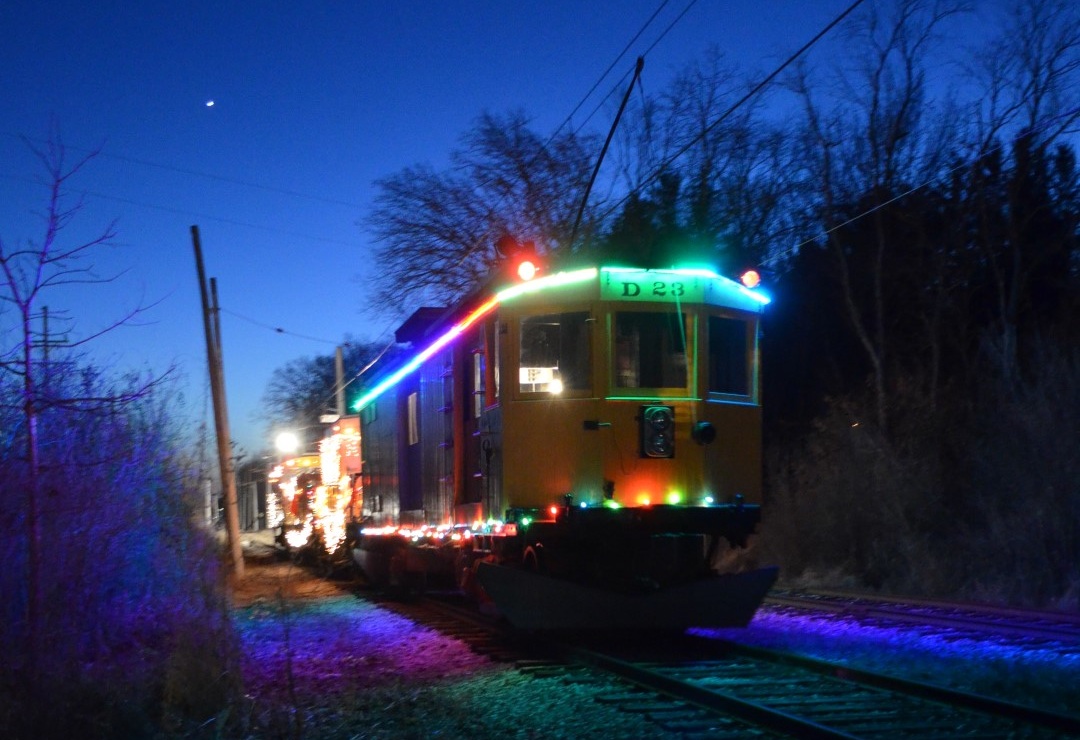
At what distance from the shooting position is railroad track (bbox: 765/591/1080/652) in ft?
36.1

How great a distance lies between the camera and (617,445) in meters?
10.8

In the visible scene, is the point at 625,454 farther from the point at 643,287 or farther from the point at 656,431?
the point at 643,287

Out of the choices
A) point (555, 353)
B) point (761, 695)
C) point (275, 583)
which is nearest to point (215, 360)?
point (275, 583)

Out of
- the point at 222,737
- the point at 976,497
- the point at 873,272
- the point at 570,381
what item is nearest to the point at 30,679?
the point at 222,737

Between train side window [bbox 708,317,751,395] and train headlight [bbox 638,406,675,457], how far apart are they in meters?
0.63

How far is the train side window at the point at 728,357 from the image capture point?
36.7ft

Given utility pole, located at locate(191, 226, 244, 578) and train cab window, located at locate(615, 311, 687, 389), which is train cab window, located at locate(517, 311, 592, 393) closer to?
train cab window, located at locate(615, 311, 687, 389)

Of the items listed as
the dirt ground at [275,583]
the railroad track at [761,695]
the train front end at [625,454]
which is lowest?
the dirt ground at [275,583]

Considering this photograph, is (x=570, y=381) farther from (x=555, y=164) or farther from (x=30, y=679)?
(x=555, y=164)

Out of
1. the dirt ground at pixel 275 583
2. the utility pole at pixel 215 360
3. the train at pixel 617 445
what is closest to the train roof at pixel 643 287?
the train at pixel 617 445

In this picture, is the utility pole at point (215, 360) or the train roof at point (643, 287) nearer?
the train roof at point (643, 287)

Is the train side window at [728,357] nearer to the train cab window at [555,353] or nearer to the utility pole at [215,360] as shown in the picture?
the train cab window at [555,353]

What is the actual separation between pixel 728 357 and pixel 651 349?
85 centimetres

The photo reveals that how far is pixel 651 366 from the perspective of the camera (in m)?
11.0
